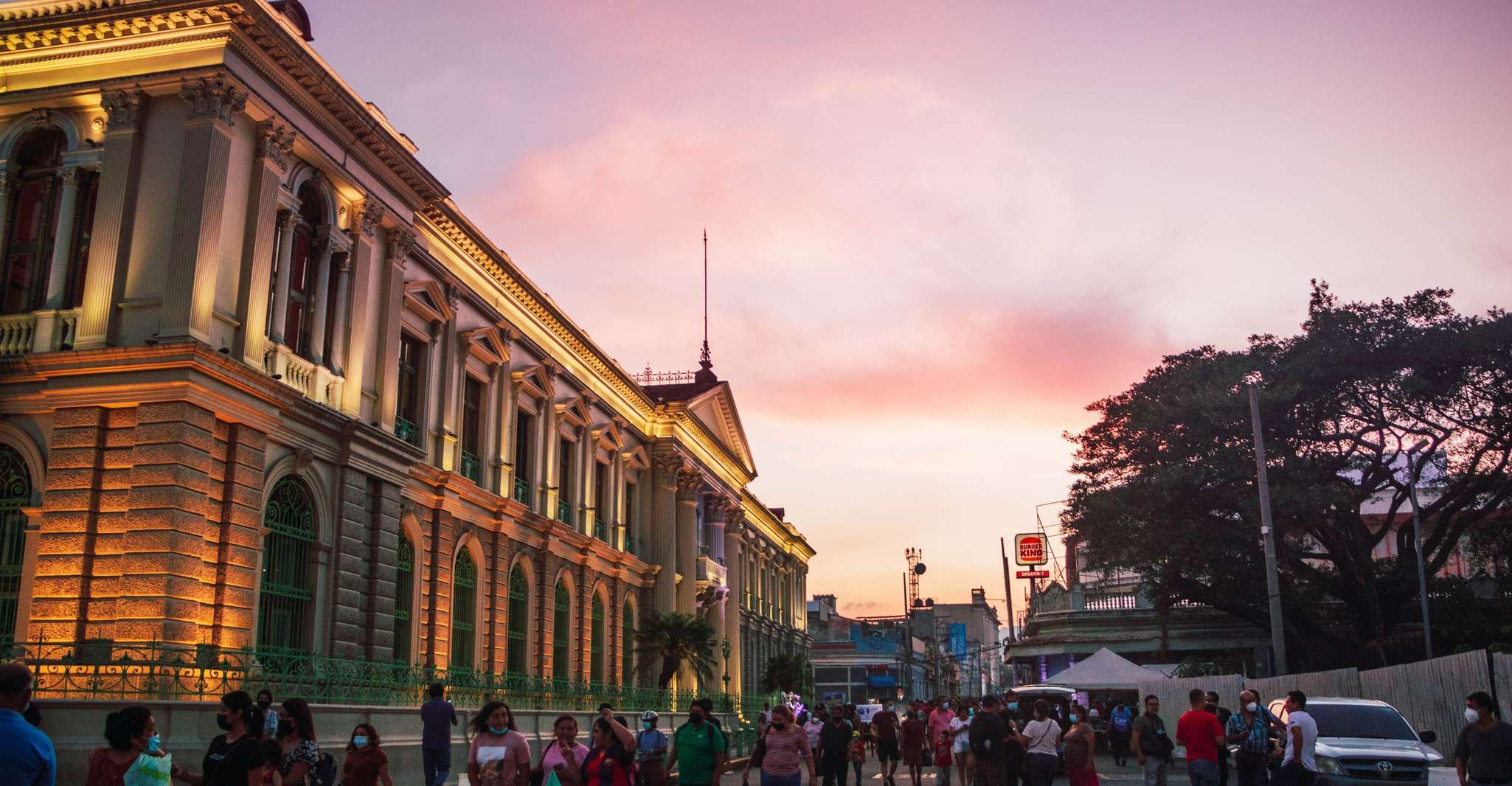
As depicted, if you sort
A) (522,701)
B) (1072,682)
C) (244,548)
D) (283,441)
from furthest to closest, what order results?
(1072,682), (522,701), (283,441), (244,548)

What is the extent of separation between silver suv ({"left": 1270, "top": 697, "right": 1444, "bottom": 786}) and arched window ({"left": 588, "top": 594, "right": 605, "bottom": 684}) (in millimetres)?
22274

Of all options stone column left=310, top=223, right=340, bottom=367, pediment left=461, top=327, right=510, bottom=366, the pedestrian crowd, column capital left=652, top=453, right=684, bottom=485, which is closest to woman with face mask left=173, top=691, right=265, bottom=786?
the pedestrian crowd

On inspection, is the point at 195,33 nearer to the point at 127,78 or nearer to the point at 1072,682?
the point at 127,78

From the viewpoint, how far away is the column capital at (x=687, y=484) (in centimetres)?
4419

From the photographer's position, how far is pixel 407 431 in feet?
83.1

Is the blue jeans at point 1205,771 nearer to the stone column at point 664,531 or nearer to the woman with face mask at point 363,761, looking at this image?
the woman with face mask at point 363,761

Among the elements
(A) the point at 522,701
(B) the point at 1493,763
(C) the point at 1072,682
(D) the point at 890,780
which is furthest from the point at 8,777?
(C) the point at 1072,682

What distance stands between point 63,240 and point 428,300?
27.6 ft

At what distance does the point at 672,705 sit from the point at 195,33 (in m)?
25.5

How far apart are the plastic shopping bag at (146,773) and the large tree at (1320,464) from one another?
3384 cm

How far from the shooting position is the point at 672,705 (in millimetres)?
38656

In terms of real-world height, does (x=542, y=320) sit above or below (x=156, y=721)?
above

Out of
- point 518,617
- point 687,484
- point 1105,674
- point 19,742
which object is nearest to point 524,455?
point 518,617

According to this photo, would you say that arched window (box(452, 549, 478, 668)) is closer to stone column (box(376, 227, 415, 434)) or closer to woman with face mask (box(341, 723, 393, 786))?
stone column (box(376, 227, 415, 434))
